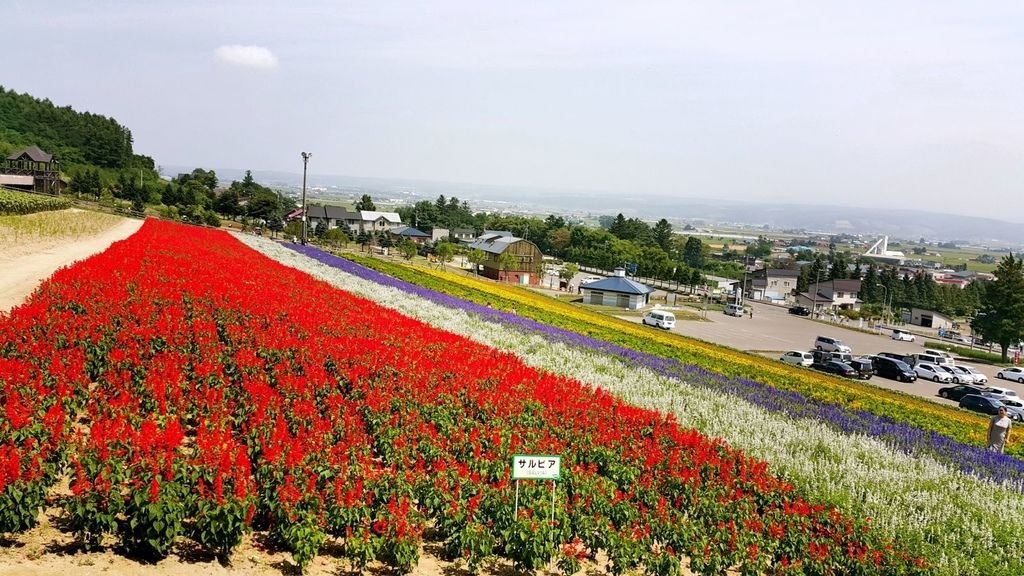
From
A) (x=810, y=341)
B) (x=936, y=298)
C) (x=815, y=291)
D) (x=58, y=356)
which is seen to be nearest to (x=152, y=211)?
(x=810, y=341)

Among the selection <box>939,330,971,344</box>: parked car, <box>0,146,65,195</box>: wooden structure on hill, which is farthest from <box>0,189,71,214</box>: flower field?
<box>939,330,971,344</box>: parked car

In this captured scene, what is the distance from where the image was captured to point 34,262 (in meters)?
26.7

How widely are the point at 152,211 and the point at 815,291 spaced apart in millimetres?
90003

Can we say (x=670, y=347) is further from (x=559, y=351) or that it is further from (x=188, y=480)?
(x=188, y=480)

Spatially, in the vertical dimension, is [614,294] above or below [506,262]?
below

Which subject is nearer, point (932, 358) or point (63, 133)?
point (932, 358)

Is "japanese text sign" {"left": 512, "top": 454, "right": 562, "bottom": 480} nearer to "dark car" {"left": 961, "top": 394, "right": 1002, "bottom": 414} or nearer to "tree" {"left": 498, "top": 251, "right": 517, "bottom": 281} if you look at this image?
"dark car" {"left": 961, "top": 394, "right": 1002, "bottom": 414}

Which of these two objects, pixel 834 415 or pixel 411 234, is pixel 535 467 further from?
pixel 411 234

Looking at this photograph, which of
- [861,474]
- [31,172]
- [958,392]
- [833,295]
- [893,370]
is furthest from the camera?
[833,295]

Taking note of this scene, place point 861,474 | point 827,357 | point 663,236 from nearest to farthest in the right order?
point 861,474 < point 827,357 < point 663,236

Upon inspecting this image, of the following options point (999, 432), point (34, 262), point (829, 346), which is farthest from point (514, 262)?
point (999, 432)

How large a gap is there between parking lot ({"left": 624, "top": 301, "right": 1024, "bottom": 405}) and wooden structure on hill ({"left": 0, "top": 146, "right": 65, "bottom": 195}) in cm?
6486

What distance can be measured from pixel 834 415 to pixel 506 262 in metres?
58.4

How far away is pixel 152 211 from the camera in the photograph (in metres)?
76.4
